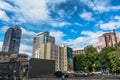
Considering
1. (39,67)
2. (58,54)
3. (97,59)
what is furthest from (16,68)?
(58,54)

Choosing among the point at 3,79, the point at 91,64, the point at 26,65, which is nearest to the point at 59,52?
the point at 91,64

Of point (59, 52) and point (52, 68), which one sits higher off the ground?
point (59, 52)

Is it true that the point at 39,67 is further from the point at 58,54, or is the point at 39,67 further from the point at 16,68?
the point at 58,54

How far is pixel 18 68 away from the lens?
71.4 metres

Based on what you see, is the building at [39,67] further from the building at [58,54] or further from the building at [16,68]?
the building at [58,54]

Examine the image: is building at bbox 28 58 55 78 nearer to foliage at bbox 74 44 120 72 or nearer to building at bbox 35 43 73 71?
foliage at bbox 74 44 120 72

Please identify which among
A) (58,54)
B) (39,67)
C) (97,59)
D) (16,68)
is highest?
(58,54)

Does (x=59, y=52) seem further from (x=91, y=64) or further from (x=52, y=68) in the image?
(x=52, y=68)

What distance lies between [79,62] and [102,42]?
187ft

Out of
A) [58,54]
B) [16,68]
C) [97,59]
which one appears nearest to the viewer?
[16,68]

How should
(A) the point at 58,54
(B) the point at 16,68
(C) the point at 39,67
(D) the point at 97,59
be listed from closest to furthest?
(C) the point at 39,67 < (B) the point at 16,68 < (D) the point at 97,59 < (A) the point at 58,54

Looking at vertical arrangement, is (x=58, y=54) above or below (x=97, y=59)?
above

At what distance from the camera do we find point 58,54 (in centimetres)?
17362

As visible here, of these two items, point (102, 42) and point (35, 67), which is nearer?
point (35, 67)
